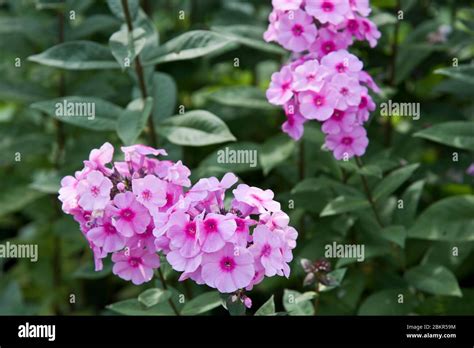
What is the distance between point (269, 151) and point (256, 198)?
109 cm

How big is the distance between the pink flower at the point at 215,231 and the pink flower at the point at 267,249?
0.08 metres

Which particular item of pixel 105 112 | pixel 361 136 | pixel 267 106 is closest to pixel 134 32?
pixel 105 112

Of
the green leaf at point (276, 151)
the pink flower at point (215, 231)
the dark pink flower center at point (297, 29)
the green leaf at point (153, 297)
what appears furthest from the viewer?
the green leaf at point (276, 151)

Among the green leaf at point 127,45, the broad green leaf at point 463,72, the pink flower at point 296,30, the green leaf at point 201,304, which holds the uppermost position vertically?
the pink flower at point 296,30

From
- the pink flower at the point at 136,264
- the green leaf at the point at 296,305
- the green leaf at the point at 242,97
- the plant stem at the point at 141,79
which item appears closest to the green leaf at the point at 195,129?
the plant stem at the point at 141,79

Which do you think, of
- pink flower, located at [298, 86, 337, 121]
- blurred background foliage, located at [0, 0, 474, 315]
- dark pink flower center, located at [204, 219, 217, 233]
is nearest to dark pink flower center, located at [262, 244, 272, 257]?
dark pink flower center, located at [204, 219, 217, 233]

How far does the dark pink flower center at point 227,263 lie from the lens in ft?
6.88

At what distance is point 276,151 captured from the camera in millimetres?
3271

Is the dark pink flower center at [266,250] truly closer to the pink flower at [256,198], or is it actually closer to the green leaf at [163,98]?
the pink flower at [256,198]

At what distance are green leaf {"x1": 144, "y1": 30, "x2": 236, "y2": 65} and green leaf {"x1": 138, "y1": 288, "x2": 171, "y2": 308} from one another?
860 millimetres

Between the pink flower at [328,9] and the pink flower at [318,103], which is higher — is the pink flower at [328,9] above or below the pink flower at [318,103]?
above
